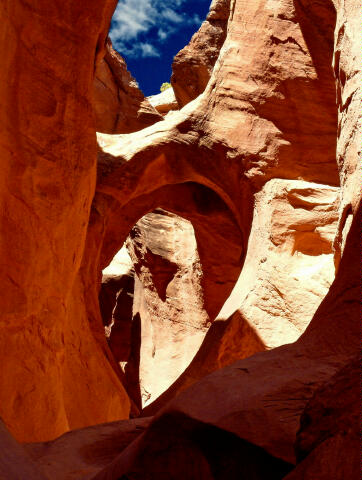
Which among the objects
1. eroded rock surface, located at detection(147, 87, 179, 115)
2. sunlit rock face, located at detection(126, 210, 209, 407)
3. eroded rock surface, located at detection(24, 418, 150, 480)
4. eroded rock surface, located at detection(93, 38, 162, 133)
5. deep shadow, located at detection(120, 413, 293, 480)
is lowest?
eroded rock surface, located at detection(24, 418, 150, 480)

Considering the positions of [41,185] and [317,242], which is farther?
[317,242]

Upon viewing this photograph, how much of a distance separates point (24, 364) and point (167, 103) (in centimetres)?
1350

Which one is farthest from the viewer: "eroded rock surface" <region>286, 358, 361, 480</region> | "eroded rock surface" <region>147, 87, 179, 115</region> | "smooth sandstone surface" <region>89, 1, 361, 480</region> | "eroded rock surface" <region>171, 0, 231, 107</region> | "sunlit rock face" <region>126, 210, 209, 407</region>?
"eroded rock surface" <region>147, 87, 179, 115</region>

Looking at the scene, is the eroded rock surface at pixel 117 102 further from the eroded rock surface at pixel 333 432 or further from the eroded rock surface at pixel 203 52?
the eroded rock surface at pixel 333 432

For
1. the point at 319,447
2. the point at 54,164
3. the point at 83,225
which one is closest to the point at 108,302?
the point at 83,225

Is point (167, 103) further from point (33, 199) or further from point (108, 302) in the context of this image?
point (33, 199)

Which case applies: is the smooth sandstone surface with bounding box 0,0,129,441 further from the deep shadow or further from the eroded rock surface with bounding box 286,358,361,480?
the eroded rock surface with bounding box 286,358,361,480

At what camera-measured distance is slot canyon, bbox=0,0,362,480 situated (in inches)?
81.7

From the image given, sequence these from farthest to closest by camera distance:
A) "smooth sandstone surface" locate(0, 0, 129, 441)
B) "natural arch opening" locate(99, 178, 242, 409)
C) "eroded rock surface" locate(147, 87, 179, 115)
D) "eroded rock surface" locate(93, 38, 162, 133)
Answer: "eroded rock surface" locate(147, 87, 179, 115) → "eroded rock surface" locate(93, 38, 162, 133) → "natural arch opening" locate(99, 178, 242, 409) → "smooth sandstone surface" locate(0, 0, 129, 441)

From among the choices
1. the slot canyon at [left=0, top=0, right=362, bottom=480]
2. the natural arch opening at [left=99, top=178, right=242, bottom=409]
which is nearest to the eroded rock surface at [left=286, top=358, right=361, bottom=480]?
the slot canyon at [left=0, top=0, right=362, bottom=480]

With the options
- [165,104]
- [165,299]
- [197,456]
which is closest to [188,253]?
[165,299]

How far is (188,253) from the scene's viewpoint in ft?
33.3

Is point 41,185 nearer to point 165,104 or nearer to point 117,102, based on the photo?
point 117,102

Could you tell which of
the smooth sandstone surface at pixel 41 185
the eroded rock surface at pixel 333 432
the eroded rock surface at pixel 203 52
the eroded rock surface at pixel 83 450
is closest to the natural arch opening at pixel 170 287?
the eroded rock surface at pixel 203 52
